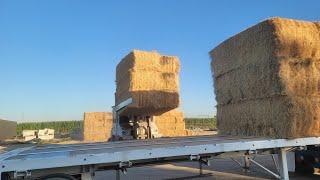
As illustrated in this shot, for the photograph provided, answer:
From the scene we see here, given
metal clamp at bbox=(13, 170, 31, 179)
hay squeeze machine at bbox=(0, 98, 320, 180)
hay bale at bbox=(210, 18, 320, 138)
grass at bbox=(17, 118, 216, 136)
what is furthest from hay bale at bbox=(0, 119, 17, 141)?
metal clamp at bbox=(13, 170, 31, 179)

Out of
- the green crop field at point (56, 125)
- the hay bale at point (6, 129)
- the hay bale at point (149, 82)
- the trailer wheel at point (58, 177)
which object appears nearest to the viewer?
the trailer wheel at point (58, 177)

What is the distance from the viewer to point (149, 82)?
1578cm

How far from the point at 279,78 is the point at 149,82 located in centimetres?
731

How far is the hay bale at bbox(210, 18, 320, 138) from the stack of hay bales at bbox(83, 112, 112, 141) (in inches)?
1194

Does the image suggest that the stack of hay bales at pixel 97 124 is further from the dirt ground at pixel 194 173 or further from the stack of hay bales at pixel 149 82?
the dirt ground at pixel 194 173

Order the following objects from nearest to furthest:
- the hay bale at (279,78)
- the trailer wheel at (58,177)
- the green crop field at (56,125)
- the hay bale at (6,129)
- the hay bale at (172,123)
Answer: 1. the trailer wheel at (58,177)
2. the hay bale at (279,78)
3. the hay bale at (172,123)
4. the hay bale at (6,129)
5. the green crop field at (56,125)

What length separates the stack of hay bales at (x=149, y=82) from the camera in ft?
50.3

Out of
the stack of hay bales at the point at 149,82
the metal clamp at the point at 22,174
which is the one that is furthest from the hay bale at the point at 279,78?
the stack of hay bales at the point at 149,82

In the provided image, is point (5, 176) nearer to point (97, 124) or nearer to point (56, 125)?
point (97, 124)

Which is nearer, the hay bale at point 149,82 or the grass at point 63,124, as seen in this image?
the hay bale at point 149,82

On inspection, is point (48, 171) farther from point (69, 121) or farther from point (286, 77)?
point (69, 121)

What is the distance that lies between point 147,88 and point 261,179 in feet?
17.9

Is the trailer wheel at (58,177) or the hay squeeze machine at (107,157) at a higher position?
the hay squeeze machine at (107,157)

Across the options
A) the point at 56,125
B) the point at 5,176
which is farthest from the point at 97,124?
the point at 56,125
